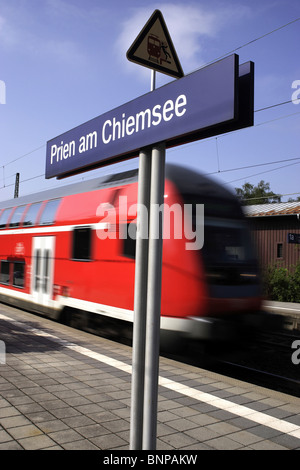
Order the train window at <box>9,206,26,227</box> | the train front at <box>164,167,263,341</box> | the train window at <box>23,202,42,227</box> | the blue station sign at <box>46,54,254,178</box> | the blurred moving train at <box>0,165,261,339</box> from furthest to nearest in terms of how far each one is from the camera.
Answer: the train window at <box>9,206,26,227</box> → the train window at <box>23,202,42,227</box> → the blurred moving train at <box>0,165,261,339</box> → the train front at <box>164,167,263,341</box> → the blue station sign at <box>46,54,254,178</box>

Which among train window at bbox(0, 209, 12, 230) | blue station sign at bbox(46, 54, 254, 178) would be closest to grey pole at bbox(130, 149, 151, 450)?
blue station sign at bbox(46, 54, 254, 178)

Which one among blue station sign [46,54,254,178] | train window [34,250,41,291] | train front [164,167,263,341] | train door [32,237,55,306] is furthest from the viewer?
train window [34,250,41,291]

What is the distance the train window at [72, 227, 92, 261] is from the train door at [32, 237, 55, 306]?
1130 mm

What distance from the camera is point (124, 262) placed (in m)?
7.40

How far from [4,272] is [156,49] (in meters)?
11.5

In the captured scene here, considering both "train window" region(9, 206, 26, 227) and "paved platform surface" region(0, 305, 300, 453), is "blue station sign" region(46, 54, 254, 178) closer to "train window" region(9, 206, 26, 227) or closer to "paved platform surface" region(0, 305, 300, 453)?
"paved platform surface" region(0, 305, 300, 453)

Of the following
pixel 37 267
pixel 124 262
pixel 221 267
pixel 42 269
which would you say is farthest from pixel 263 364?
pixel 37 267

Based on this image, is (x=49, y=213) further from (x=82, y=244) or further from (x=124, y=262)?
(x=124, y=262)

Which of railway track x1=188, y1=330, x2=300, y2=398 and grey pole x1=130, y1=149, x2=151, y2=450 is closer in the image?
grey pole x1=130, y1=149, x2=151, y2=450

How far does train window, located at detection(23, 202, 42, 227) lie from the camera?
10.9 m

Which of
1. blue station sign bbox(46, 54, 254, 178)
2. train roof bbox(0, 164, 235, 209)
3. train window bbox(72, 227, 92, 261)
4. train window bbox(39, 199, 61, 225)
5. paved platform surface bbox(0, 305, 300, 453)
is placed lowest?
paved platform surface bbox(0, 305, 300, 453)

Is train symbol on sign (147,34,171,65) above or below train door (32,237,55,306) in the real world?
above
